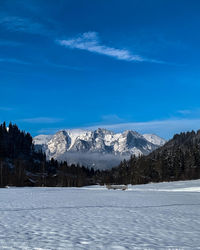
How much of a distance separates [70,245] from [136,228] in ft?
14.8

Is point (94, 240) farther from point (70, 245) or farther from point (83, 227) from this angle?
point (83, 227)

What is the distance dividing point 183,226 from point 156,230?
1.99 metres

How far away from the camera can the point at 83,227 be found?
1317cm

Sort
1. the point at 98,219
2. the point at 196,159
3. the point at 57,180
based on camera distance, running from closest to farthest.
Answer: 1. the point at 98,219
2. the point at 196,159
3. the point at 57,180

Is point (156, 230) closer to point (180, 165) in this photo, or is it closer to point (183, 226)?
point (183, 226)

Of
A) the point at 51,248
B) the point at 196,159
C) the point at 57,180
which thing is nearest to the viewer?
the point at 51,248

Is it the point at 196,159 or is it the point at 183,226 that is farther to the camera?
the point at 196,159

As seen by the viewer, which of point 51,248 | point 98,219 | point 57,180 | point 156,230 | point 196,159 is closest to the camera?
point 51,248

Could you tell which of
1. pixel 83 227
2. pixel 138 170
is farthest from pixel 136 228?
pixel 138 170

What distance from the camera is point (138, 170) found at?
13338cm

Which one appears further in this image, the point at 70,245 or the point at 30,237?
the point at 30,237

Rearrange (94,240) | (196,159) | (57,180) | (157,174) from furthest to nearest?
(57,180), (157,174), (196,159), (94,240)

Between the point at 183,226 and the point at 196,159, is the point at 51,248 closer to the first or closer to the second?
the point at 183,226

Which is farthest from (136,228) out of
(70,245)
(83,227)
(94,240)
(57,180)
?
(57,180)
